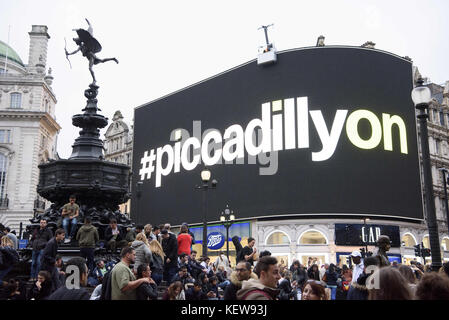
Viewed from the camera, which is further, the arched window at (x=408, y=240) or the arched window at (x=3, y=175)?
the arched window at (x=3, y=175)

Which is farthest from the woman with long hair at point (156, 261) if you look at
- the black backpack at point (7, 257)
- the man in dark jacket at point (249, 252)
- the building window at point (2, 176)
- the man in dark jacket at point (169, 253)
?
the building window at point (2, 176)

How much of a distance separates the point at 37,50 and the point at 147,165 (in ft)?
76.2

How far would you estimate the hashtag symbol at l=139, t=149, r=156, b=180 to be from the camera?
51.4m

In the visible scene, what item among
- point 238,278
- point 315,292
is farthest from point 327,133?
point 315,292

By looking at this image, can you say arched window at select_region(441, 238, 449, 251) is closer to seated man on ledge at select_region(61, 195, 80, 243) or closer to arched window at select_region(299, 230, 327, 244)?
arched window at select_region(299, 230, 327, 244)

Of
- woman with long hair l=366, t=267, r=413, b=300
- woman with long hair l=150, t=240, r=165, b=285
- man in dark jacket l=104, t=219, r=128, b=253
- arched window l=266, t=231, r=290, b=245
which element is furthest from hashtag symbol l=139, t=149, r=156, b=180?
woman with long hair l=366, t=267, r=413, b=300

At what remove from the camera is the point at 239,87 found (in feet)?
143

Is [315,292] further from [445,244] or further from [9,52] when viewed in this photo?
[9,52]

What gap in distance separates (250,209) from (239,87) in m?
12.4

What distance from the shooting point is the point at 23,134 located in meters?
54.6

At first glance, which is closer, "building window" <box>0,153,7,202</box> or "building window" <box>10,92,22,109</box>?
"building window" <box>0,153,7,202</box>

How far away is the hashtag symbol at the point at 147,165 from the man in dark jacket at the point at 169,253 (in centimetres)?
3895

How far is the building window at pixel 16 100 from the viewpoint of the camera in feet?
181

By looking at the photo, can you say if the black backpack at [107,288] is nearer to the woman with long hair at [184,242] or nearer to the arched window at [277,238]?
the woman with long hair at [184,242]
